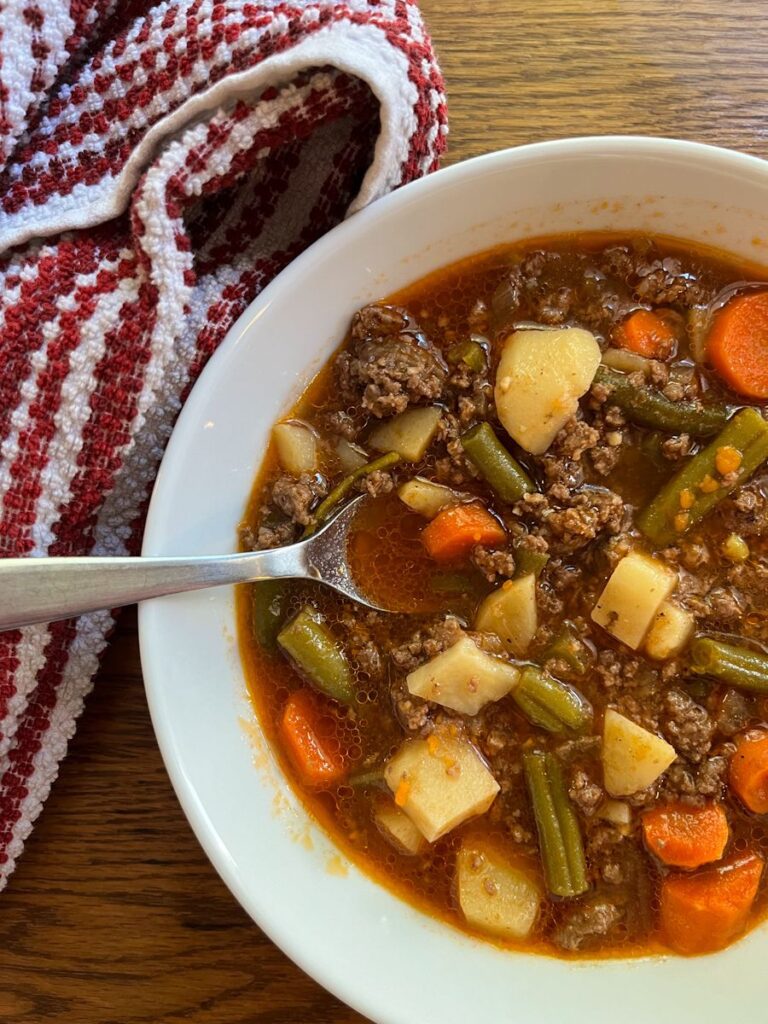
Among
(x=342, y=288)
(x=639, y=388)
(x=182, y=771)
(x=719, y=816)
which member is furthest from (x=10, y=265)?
(x=719, y=816)

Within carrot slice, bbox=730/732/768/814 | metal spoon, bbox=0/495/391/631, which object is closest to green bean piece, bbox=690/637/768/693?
carrot slice, bbox=730/732/768/814

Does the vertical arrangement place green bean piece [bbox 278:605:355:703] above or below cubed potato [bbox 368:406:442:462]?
below

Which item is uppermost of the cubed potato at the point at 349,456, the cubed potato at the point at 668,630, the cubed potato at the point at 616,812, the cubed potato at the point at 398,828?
the cubed potato at the point at 349,456

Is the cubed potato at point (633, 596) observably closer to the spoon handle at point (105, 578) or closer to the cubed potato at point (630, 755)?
the cubed potato at point (630, 755)

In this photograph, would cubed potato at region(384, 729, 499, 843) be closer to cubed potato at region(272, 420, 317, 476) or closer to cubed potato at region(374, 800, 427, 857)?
cubed potato at region(374, 800, 427, 857)

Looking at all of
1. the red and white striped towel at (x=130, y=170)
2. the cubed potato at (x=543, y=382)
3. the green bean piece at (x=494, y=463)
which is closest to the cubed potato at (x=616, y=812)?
the green bean piece at (x=494, y=463)

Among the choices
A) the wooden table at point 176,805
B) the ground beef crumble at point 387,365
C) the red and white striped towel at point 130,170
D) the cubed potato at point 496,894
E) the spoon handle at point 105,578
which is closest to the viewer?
the spoon handle at point 105,578
